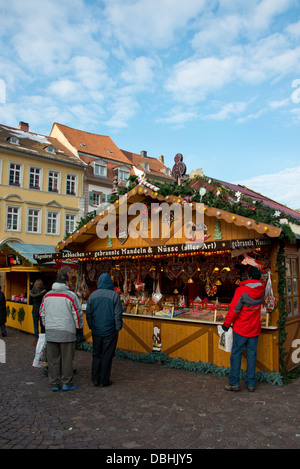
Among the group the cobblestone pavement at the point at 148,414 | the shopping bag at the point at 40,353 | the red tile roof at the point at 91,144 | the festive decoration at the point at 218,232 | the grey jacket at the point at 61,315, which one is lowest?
the cobblestone pavement at the point at 148,414

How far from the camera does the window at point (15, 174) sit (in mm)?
Answer: 25453

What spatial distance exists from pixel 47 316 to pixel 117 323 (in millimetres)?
1146

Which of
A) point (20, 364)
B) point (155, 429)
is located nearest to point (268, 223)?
point (155, 429)

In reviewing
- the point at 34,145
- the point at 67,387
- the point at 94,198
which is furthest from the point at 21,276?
the point at 94,198

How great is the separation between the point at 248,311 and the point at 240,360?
30.5 inches

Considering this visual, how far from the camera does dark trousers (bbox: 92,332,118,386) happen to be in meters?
5.90

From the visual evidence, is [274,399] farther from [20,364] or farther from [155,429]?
[20,364]

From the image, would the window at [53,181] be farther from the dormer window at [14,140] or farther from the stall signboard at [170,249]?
the stall signboard at [170,249]

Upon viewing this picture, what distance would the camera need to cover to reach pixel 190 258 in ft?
27.7

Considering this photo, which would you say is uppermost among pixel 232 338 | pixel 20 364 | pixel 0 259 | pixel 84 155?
pixel 84 155

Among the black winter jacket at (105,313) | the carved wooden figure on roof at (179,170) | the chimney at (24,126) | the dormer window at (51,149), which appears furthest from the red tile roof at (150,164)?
the black winter jacket at (105,313)

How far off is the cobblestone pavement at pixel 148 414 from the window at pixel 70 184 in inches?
916

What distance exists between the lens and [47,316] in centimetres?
589

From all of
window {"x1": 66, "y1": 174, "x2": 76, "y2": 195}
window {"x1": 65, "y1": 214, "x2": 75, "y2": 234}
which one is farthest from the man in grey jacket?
window {"x1": 66, "y1": 174, "x2": 76, "y2": 195}
